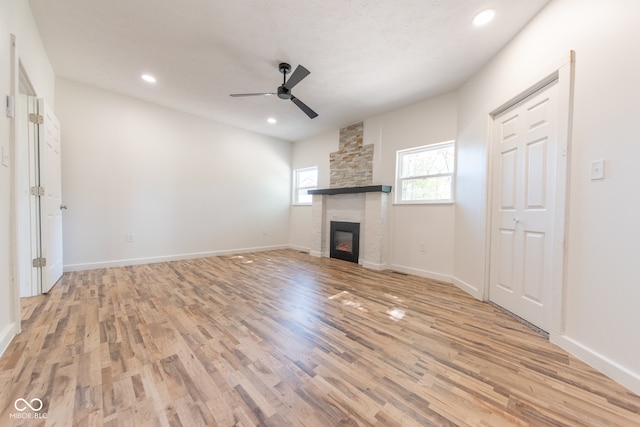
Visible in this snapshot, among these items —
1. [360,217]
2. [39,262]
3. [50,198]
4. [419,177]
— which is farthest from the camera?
[360,217]

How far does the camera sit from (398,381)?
1.40 metres

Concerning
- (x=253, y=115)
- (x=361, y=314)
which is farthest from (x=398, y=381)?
(x=253, y=115)

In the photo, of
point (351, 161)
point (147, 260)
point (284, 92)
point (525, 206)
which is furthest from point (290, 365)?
point (351, 161)

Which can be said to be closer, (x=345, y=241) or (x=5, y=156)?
(x=5, y=156)

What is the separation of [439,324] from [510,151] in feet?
6.16

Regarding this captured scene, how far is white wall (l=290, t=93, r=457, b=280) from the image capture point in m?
3.52

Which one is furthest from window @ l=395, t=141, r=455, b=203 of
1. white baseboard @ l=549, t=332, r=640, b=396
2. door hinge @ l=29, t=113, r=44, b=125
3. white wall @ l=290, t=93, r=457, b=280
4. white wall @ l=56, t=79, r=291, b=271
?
door hinge @ l=29, t=113, r=44, b=125

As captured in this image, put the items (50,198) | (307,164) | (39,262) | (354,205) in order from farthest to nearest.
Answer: (307,164), (354,205), (50,198), (39,262)

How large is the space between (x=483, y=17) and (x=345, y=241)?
3748 millimetres

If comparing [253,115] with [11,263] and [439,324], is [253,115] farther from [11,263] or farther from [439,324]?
[439,324]

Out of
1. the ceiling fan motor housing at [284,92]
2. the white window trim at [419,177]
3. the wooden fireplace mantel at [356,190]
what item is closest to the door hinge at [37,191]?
the ceiling fan motor housing at [284,92]

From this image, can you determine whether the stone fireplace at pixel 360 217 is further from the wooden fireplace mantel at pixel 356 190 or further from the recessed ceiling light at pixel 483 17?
the recessed ceiling light at pixel 483 17

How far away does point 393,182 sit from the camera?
13.7 feet

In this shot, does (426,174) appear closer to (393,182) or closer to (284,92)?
(393,182)
